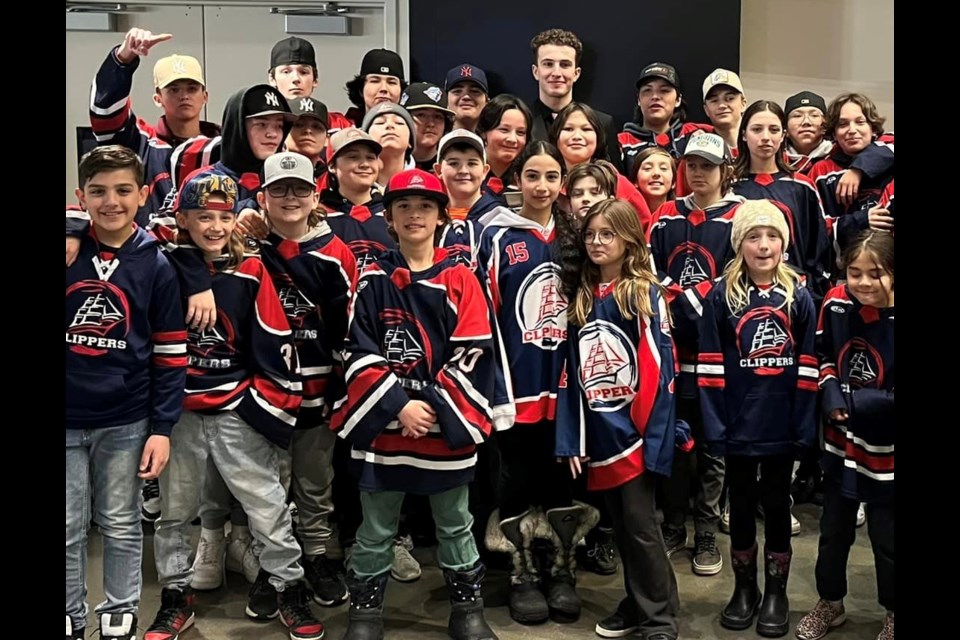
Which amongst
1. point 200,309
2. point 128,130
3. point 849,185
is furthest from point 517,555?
point 128,130

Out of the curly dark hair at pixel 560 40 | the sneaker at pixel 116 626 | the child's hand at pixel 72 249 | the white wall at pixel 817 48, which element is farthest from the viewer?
the white wall at pixel 817 48

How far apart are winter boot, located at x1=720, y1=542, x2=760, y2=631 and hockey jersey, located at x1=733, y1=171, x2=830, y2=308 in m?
1.13

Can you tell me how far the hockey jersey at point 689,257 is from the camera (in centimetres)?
349

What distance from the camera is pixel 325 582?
3.40 m

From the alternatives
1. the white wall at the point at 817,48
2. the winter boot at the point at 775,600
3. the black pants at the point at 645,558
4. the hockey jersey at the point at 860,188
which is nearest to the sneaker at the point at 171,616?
the black pants at the point at 645,558

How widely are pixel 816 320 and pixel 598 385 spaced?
0.74 meters

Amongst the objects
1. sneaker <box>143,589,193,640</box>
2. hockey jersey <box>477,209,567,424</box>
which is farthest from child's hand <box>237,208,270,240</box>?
sneaker <box>143,589,193,640</box>

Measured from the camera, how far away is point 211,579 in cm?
346

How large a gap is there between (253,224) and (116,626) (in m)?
1.28

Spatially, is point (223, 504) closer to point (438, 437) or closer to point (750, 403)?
point (438, 437)

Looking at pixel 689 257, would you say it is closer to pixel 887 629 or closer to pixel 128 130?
pixel 887 629

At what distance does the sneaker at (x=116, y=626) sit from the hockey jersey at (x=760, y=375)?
1843 millimetres

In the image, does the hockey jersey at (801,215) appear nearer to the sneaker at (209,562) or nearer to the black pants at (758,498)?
the black pants at (758,498)

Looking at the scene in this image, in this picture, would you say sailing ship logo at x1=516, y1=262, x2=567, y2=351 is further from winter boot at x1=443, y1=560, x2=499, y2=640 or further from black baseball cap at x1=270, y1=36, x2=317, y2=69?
black baseball cap at x1=270, y1=36, x2=317, y2=69
